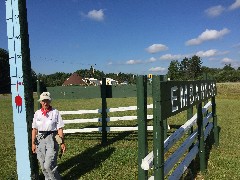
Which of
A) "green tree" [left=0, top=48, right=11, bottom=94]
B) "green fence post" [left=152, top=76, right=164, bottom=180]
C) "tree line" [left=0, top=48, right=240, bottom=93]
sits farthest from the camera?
"tree line" [left=0, top=48, right=240, bottom=93]

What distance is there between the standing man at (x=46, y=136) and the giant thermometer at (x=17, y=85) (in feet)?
0.86

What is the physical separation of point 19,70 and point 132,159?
377cm

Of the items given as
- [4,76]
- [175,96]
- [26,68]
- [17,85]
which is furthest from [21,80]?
[4,76]

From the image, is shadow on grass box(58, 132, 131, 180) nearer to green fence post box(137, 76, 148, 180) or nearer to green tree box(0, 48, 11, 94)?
green fence post box(137, 76, 148, 180)

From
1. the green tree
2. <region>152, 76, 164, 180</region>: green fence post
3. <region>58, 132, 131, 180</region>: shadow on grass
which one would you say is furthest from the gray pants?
the green tree

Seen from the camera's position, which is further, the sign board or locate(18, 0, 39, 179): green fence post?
locate(18, 0, 39, 179): green fence post

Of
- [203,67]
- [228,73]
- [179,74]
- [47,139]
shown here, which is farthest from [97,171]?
[203,67]

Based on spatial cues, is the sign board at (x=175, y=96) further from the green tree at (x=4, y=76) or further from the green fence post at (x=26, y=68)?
the green tree at (x=4, y=76)

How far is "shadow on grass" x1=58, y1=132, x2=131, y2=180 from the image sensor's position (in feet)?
22.6

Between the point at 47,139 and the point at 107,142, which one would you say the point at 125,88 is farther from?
the point at 47,139

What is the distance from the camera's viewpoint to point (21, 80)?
215 inches

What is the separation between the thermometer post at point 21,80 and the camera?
17.8 ft

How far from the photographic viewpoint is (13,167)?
24.3 feet

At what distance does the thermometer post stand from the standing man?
0.24m
